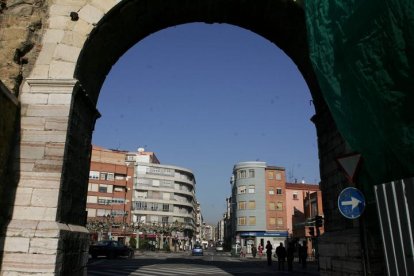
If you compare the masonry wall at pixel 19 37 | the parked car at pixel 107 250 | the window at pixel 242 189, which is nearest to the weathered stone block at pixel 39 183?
the masonry wall at pixel 19 37

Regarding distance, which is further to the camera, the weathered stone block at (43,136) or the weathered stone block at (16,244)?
the weathered stone block at (43,136)

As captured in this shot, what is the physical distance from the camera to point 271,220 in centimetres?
5941

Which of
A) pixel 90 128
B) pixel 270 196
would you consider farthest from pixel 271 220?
pixel 90 128

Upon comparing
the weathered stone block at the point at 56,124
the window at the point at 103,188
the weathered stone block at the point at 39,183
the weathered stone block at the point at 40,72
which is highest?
the window at the point at 103,188

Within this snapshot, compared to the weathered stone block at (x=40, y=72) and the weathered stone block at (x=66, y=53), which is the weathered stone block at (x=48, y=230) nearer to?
the weathered stone block at (x=40, y=72)

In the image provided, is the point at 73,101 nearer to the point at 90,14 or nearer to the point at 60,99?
the point at 60,99

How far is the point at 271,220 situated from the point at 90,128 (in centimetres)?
5423

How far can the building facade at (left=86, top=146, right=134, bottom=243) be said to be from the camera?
195 feet

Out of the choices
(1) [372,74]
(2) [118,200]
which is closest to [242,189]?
(2) [118,200]

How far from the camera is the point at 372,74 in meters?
4.38

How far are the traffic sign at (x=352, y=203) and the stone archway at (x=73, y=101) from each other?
0.90 metres

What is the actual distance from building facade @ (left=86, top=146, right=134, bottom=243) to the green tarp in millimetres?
53506

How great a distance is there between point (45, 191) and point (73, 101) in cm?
175

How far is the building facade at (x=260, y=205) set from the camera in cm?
5872
